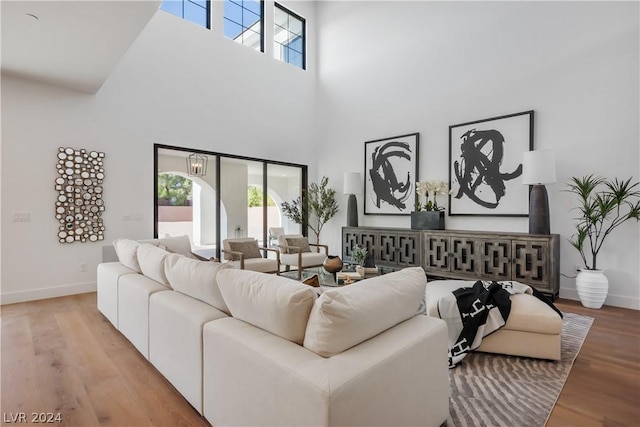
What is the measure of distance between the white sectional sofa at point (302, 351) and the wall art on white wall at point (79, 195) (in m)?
3.22

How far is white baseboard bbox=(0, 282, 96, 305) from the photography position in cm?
386

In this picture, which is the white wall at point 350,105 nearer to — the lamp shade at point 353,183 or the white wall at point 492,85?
the white wall at point 492,85

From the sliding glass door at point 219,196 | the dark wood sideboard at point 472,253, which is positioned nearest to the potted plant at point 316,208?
the sliding glass door at point 219,196

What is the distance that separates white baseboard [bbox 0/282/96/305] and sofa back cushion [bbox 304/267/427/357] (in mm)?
4391

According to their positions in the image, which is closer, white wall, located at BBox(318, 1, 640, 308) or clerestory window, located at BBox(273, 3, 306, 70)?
white wall, located at BBox(318, 1, 640, 308)

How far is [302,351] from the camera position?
1256 mm

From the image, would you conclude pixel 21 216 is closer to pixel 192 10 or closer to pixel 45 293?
pixel 45 293

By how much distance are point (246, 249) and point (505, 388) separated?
11.9 ft

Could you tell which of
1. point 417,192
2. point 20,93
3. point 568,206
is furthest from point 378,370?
Answer: point 20,93

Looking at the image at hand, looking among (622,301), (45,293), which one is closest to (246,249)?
(45,293)

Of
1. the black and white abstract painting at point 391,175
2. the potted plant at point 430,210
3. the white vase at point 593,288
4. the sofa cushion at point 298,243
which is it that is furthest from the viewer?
the black and white abstract painting at point 391,175

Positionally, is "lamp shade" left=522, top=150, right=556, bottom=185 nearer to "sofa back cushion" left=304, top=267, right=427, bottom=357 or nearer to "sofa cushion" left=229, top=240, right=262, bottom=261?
"sofa back cushion" left=304, top=267, right=427, bottom=357

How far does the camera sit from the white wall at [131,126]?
3928 millimetres

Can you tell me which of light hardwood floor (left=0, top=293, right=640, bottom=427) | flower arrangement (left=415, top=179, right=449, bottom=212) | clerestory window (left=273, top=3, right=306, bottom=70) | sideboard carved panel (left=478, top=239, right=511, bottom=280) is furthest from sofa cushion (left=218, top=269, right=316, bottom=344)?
clerestory window (left=273, top=3, right=306, bottom=70)
